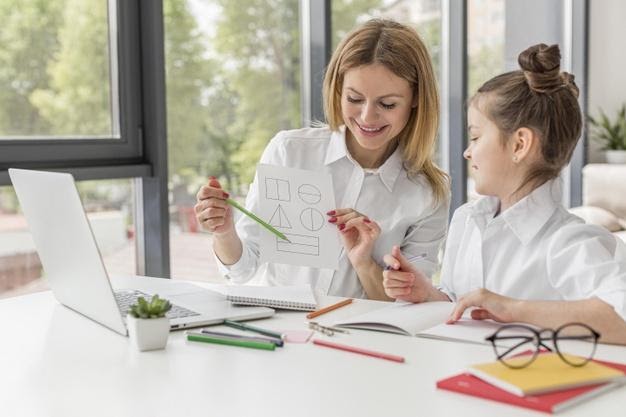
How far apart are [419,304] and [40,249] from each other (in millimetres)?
760

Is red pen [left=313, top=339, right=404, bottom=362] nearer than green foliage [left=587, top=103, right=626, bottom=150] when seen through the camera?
Yes

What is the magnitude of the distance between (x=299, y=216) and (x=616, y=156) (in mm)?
3840

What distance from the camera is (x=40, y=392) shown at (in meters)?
1.05

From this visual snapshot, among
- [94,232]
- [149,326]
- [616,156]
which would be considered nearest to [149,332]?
[149,326]

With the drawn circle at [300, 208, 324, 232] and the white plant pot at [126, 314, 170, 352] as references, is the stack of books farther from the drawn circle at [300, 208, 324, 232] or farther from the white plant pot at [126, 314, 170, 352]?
the drawn circle at [300, 208, 324, 232]

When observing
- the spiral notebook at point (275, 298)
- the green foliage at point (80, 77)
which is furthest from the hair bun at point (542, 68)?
the green foliage at point (80, 77)

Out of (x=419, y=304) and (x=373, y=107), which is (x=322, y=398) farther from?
(x=373, y=107)

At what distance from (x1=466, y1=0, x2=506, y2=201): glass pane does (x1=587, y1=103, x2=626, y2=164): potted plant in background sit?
0.93 metres

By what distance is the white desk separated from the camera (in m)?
0.97

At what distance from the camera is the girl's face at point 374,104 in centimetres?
189

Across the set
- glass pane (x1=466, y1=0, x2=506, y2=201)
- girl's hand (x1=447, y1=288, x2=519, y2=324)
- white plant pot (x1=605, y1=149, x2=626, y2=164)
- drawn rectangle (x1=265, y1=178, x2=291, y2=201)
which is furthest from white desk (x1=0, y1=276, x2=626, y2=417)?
white plant pot (x1=605, y1=149, x2=626, y2=164)

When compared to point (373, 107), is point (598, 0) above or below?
above

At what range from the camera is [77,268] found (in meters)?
1.38

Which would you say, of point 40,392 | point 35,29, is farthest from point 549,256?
point 35,29
